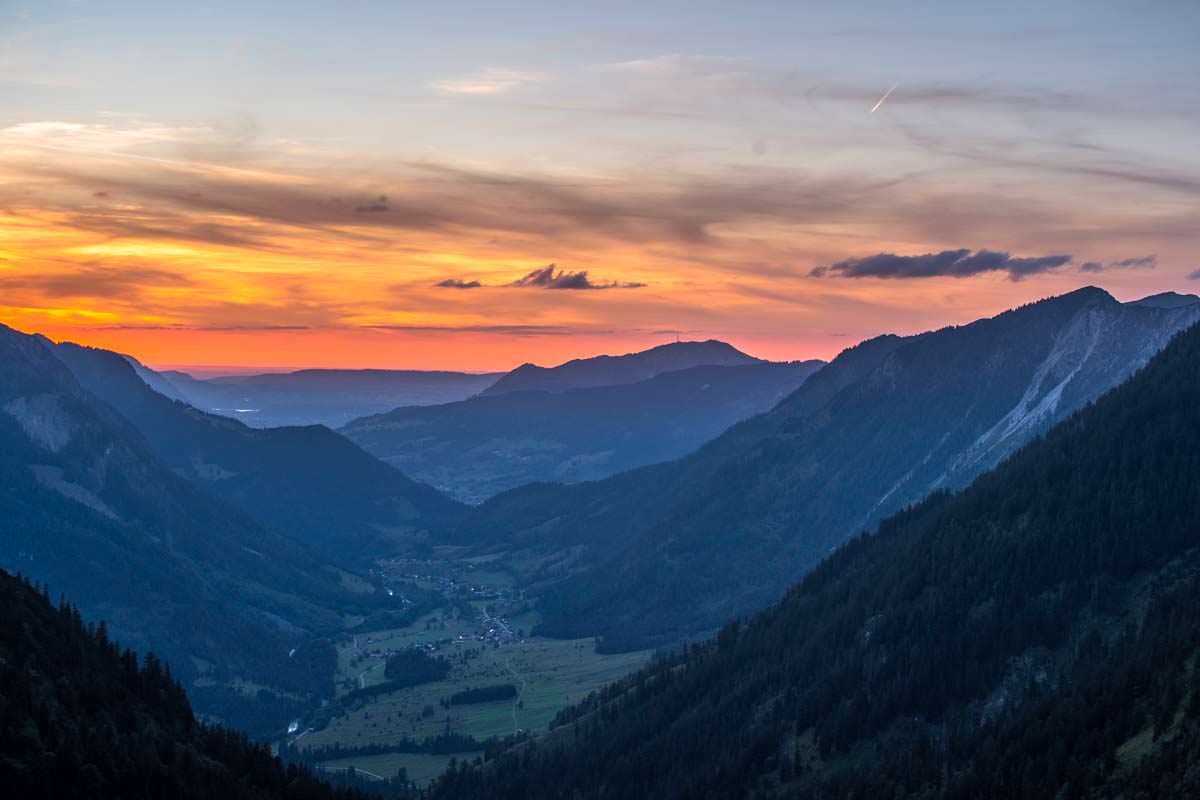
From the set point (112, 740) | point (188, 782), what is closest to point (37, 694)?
point (112, 740)

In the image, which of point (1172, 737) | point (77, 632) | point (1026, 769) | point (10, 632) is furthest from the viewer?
point (77, 632)

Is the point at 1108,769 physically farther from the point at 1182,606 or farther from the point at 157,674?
the point at 157,674

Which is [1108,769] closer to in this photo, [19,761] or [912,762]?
[912,762]

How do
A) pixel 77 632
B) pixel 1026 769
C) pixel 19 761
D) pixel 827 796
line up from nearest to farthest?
pixel 19 761
pixel 1026 769
pixel 77 632
pixel 827 796

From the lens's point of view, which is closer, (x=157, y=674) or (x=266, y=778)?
(x=266, y=778)

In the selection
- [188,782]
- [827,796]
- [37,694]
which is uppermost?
[37,694]

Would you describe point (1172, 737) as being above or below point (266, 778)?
above
